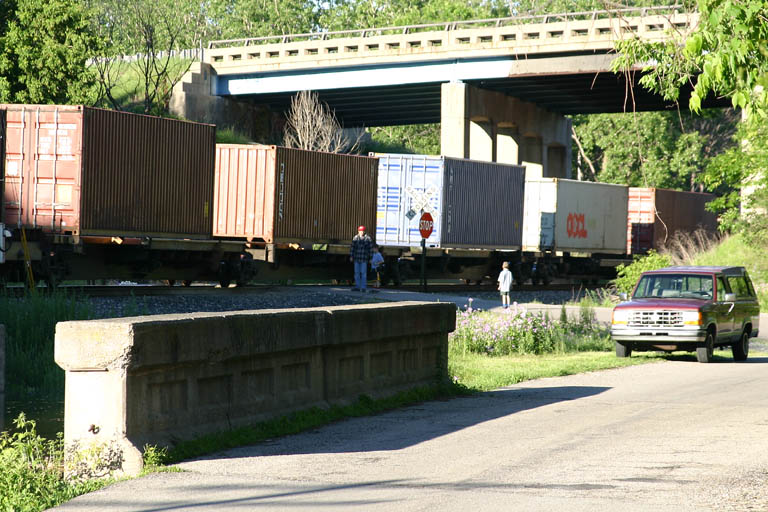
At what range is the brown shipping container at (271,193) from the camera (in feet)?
93.3

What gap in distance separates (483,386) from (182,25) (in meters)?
55.7

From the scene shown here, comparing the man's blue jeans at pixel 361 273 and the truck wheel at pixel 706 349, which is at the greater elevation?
the man's blue jeans at pixel 361 273

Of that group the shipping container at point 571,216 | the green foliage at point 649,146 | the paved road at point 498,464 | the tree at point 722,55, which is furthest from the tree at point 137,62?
the paved road at point 498,464

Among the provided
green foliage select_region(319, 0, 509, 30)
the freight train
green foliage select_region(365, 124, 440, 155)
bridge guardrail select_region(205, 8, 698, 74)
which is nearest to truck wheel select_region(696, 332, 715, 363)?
the freight train

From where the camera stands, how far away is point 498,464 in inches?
304

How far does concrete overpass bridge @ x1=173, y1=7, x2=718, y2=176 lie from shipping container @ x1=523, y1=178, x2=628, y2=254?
574 centimetres

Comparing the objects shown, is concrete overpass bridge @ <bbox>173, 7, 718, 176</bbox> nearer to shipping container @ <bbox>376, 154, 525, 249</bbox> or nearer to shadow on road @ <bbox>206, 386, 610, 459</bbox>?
shipping container @ <bbox>376, 154, 525, 249</bbox>

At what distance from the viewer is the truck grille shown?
55.8 feet

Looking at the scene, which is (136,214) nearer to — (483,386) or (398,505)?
(483,386)

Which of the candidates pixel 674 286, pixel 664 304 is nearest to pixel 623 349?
pixel 664 304

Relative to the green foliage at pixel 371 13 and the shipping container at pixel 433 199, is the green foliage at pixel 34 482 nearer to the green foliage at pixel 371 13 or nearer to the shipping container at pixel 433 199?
the shipping container at pixel 433 199

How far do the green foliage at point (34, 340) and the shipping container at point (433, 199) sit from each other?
16.1 m

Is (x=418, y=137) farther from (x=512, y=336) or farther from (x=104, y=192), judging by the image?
(x=512, y=336)

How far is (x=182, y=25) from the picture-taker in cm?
6444
